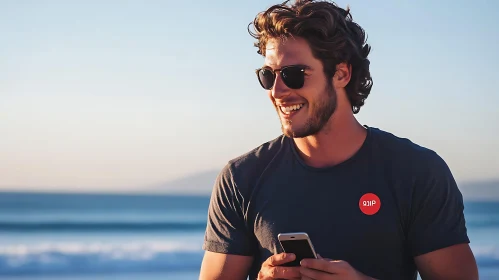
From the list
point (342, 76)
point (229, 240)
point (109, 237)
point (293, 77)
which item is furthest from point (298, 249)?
point (109, 237)

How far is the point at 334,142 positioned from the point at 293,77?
39 cm

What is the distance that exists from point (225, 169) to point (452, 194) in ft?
3.57

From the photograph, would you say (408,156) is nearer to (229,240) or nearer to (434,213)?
(434,213)

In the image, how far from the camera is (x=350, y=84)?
4.43m

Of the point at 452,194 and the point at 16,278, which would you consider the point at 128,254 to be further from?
the point at 452,194

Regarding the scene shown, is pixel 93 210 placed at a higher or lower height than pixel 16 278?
higher

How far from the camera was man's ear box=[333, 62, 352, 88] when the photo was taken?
14.1ft

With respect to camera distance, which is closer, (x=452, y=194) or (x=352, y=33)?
(x=452, y=194)

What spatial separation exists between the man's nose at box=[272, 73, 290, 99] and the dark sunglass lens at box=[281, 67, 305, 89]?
0.06 feet

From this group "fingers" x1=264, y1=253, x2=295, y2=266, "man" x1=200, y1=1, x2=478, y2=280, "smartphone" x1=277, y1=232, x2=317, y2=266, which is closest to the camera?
"smartphone" x1=277, y1=232, x2=317, y2=266

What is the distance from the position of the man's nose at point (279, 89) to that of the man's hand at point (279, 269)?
29.1 inches

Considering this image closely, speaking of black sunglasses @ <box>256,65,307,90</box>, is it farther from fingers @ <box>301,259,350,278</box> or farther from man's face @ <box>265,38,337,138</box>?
fingers @ <box>301,259,350,278</box>

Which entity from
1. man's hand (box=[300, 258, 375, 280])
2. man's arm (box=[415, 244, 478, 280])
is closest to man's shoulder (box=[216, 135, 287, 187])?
man's hand (box=[300, 258, 375, 280])

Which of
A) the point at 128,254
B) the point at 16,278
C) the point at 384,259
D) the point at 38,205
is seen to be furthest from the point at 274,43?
the point at 38,205
